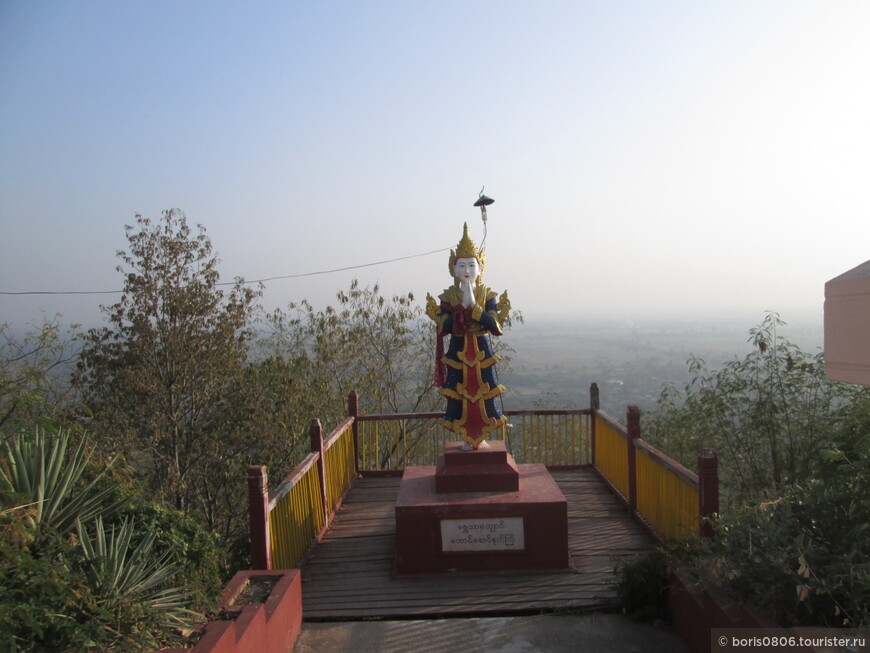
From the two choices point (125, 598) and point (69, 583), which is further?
point (125, 598)

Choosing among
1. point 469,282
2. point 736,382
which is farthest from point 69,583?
point 736,382

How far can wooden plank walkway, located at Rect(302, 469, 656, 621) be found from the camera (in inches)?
209

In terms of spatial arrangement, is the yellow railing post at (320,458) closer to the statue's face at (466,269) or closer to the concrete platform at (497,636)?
the concrete platform at (497,636)

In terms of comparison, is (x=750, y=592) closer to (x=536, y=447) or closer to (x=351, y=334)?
(x=536, y=447)

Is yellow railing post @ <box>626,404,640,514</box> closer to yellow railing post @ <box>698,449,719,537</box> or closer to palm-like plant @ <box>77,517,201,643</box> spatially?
yellow railing post @ <box>698,449,719,537</box>

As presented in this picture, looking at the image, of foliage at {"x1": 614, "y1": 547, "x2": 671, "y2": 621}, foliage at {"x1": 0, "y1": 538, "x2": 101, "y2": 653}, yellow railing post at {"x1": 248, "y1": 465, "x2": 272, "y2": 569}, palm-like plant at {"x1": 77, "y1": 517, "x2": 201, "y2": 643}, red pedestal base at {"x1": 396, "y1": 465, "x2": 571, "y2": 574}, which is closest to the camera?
foliage at {"x1": 0, "y1": 538, "x2": 101, "y2": 653}

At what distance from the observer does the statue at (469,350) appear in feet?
23.2

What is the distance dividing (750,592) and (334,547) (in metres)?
4.30

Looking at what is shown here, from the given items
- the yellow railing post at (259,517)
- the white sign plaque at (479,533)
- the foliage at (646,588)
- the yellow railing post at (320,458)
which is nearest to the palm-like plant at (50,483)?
the yellow railing post at (259,517)

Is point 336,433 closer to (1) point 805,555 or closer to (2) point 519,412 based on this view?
(2) point 519,412

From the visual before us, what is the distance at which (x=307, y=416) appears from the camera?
514 inches

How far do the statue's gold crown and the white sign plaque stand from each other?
290cm

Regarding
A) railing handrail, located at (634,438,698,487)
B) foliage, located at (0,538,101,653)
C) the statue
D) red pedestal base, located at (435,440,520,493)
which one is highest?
the statue

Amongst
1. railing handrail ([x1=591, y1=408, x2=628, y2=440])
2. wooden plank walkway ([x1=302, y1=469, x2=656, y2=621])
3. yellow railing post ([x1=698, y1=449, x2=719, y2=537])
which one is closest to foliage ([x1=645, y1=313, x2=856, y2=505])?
railing handrail ([x1=591, y1=408, x2=628, y2=440])
